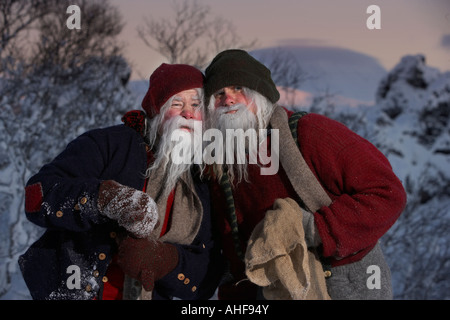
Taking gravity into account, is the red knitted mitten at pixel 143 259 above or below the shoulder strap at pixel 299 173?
below

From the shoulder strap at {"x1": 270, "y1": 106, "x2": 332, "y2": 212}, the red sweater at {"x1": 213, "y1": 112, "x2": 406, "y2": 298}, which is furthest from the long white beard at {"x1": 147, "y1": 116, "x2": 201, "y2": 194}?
the shoulder strap at {"x1": 270, "y1": 106, "x2": 332, "y2": 212}

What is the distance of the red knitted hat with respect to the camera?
2.24 m

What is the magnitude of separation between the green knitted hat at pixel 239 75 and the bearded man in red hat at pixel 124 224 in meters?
0.12

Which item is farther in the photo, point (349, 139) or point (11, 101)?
point (11, 101)

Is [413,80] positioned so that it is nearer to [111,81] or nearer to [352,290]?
[111,81]

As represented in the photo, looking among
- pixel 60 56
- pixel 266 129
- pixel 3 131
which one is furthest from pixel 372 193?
pixel 60 56

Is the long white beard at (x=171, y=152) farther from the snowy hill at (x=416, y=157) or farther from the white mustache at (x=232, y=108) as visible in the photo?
the snowy hill at (x=416, y=157)

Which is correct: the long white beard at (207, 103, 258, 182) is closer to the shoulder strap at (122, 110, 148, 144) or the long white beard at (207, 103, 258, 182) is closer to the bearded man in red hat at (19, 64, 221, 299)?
the bearded man in red hat at (19, 64, 221, 299)

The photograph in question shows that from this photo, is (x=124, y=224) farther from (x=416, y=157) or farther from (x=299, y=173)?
(x=416, y=157)

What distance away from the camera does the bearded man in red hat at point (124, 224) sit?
193cm

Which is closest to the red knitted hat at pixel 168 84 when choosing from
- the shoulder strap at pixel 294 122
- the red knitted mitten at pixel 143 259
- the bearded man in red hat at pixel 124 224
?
the bearded man in red hat at pixel 124 224

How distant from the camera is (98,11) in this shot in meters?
6.49

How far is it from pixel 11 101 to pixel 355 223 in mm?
5348

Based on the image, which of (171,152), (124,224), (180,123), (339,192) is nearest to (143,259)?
(124,224)
